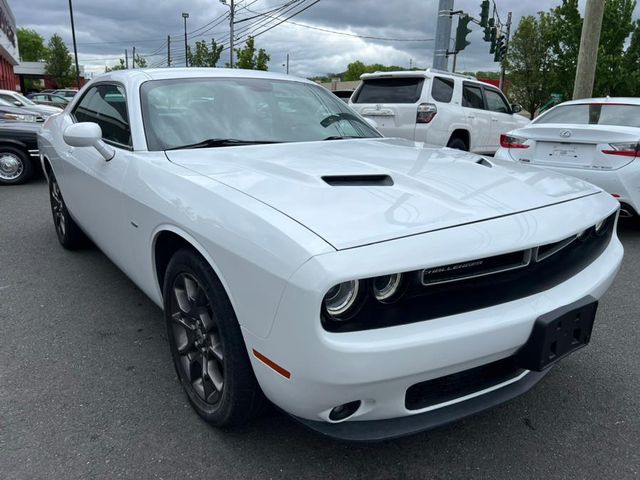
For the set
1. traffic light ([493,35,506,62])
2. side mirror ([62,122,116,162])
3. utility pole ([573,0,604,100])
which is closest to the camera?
side mirror ([62,122,116,162])

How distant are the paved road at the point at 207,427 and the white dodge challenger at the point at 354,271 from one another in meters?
0.20

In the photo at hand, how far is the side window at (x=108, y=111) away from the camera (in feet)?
9.69

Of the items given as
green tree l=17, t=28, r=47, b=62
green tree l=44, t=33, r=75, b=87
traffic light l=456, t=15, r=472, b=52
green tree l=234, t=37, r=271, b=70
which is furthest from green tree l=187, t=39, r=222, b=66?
green tree l=17, t=28, r=47, b=62

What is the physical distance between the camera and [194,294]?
2.14 metres

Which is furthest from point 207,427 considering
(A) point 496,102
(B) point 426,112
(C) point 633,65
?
(C) point 633,65

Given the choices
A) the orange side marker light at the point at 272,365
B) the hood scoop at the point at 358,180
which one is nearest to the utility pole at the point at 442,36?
the hood scoop at the point at 358,180

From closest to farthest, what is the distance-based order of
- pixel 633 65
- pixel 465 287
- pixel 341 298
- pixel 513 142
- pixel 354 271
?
pixel 354 271 → pixel 341 298 → pixel 465 287 → pixel 513 142 → pixel 633 65

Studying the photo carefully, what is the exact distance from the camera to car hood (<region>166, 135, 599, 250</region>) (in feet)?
5.59

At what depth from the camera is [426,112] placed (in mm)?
8406

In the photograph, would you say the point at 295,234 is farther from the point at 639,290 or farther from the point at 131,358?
the point at 639,290

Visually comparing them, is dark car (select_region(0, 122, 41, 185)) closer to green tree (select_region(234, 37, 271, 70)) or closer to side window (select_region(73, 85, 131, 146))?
side window (select_region(73, 85, 131, 146))

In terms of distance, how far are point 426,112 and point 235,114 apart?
236 inches

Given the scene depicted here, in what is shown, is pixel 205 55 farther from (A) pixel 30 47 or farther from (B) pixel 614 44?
(A) pixel 30 47

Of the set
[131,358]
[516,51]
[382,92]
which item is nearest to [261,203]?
[131,358]
